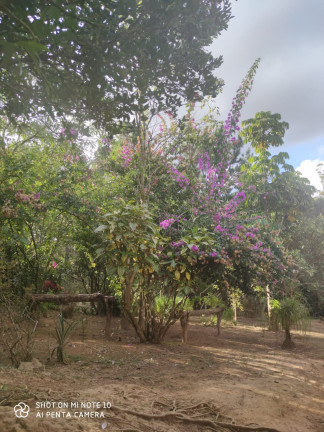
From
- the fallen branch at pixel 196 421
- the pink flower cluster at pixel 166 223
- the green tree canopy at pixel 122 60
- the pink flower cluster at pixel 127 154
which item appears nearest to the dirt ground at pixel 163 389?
the fallen branch at pixel 196 421

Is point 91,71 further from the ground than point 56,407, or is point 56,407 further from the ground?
point 91,71

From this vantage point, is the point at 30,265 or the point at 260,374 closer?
the point at 260,374

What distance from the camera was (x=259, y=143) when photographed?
13.1m

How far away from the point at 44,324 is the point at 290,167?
11.0 m

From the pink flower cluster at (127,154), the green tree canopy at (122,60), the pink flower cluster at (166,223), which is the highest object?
the pink flower cluster at (127,154)

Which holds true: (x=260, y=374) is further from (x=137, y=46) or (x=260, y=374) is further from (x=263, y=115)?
(x=263, y=115)

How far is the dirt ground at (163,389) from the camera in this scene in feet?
9.12

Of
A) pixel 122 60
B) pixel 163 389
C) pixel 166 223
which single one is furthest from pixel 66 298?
Result: pixel 122 60

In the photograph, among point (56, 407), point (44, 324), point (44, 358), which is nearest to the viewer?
point (56, 407)

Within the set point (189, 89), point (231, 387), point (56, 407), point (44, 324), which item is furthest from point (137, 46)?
point (44, 324)

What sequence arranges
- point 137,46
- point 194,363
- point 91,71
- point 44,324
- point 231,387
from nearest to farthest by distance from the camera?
1. point 137,46
2. point 91,71
3. point 231,387
4. point 194,363
5. point 44,324

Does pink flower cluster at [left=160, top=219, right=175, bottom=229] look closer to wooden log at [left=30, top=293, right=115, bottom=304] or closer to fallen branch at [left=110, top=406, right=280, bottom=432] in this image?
wooden log at [left=30, top=293, right=115, bottom=304]

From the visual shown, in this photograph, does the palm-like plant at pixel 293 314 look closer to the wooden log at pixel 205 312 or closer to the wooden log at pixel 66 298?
the wooden log at pixel 205 312

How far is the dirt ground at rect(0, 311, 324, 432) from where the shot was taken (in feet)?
9.12
